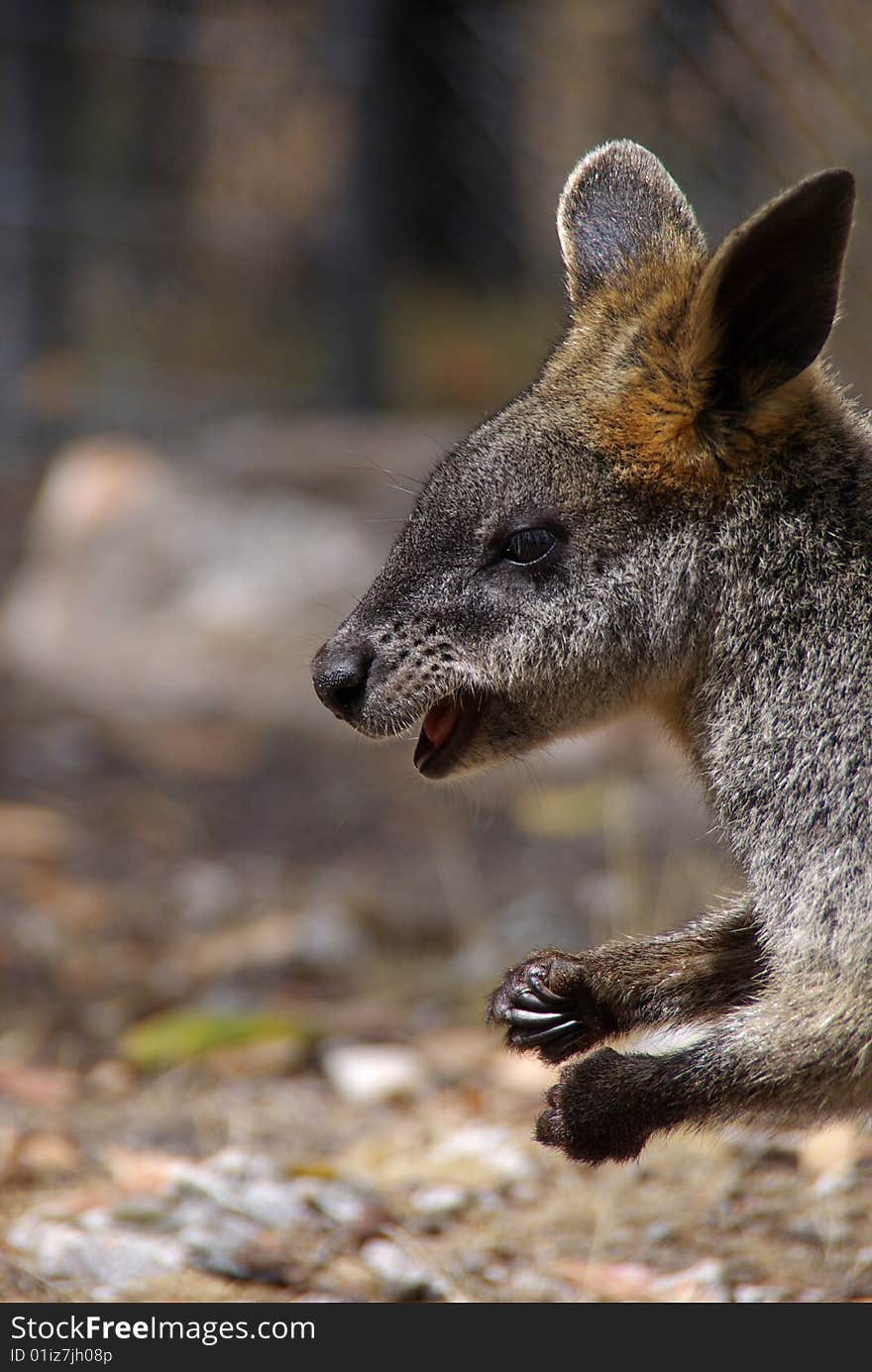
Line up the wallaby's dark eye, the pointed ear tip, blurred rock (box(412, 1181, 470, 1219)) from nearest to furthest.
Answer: the pointed ear tip < the wallaby's dark eye < blurred rock (box(412, 1181, 470, 1219))

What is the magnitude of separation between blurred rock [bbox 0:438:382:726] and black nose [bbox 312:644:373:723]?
13.0ft

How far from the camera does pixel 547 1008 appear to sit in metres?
2.79

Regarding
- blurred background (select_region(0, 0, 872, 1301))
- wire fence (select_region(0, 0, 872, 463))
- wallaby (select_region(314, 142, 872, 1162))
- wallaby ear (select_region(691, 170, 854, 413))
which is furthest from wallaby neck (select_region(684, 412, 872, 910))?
wire fence (select_region(0, 0, 872, 463))

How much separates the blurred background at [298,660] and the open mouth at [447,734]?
1014mm

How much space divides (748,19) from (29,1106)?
183 inches

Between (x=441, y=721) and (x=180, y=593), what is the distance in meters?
4.60

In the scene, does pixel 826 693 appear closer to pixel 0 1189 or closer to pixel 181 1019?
pixel 0 1189

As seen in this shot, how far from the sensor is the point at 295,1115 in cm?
414

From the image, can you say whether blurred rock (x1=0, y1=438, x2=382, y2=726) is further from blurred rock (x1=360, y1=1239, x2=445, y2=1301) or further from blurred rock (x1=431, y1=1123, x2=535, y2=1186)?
blurred rock (x1=360, y1=1239, x2=445, y2=1301)

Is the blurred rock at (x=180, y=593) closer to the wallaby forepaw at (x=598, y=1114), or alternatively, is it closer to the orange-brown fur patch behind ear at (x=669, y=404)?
the orange-brown fur patch behind ear at (x=669, y=404)

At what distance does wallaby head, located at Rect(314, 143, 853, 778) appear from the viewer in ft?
9.11

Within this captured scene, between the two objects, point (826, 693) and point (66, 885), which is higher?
point (66, 885)

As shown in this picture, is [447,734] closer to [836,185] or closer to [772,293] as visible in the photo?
[772,293]
